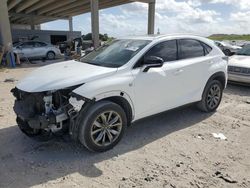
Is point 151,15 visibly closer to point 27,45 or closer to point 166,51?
point 27,45

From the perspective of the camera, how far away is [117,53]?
4.10 metres

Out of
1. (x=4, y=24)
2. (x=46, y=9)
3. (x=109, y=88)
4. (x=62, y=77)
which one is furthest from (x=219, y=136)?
(x=46, y=9)

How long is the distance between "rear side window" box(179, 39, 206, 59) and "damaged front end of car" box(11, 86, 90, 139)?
2301 millimetres

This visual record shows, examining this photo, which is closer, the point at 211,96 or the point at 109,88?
the point at 109,88

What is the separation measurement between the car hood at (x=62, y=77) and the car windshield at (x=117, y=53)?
0.24 metres

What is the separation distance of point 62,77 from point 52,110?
1.63 ft

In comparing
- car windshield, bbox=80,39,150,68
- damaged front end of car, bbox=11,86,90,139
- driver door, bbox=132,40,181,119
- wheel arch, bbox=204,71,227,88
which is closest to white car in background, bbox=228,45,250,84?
wheel arch, bbox=204,71,227,88

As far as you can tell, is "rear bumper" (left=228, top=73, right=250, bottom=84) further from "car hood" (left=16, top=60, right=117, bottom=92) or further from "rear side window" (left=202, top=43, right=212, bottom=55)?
"car hood" (left=16, top=60, right=117, bottom=92)

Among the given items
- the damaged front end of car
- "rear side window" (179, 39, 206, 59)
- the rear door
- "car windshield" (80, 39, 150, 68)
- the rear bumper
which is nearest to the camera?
the damaged front end of car

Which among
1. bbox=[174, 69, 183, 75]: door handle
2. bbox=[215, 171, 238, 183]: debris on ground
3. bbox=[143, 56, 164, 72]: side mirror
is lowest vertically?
bbox=[215, 171, 238, 183]: debris on ground

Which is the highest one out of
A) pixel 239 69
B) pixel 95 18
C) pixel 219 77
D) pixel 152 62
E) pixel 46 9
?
pixel 46 9

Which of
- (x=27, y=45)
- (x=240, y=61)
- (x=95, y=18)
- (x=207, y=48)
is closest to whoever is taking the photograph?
(x=207, y=48)

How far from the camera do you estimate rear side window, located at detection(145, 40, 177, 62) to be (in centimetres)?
402

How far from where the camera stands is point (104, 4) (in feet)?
68.0
